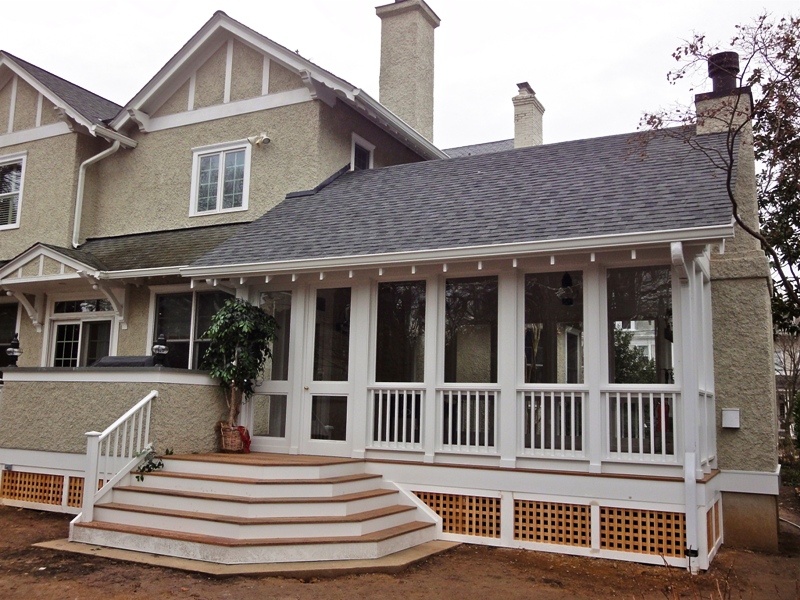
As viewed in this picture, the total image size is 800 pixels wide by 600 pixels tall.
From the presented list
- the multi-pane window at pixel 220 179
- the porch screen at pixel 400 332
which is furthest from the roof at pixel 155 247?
the porch screen at pixel 400 332

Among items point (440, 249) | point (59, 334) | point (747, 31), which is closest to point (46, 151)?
point (59, 334)

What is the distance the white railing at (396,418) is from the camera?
8.61 m

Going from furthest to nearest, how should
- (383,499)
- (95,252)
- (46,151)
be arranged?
(46,151) → (95,252) → (383,499)

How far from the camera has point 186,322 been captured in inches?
456

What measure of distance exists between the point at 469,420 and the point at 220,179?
256 inches

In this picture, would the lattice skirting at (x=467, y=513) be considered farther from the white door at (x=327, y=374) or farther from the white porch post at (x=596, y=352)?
the white door at (x=327, y=374)

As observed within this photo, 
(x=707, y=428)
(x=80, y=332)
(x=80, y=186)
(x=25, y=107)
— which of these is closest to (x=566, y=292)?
(x=707, y=428)

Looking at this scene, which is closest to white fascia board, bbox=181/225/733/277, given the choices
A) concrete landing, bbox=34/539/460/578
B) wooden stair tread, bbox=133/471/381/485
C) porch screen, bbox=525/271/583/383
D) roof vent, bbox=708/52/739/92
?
porch screen, bbox=525/271/583/383

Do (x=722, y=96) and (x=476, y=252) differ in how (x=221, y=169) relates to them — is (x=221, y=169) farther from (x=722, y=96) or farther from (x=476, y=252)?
(x=722, y=96)

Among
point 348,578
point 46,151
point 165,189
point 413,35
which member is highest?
point 413,35

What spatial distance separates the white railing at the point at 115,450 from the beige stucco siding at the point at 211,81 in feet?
20.2

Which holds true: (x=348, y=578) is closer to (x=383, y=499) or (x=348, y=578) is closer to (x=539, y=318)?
(x=383, y=499)

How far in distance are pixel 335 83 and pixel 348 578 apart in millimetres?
7657

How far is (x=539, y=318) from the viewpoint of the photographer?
8258 mm
